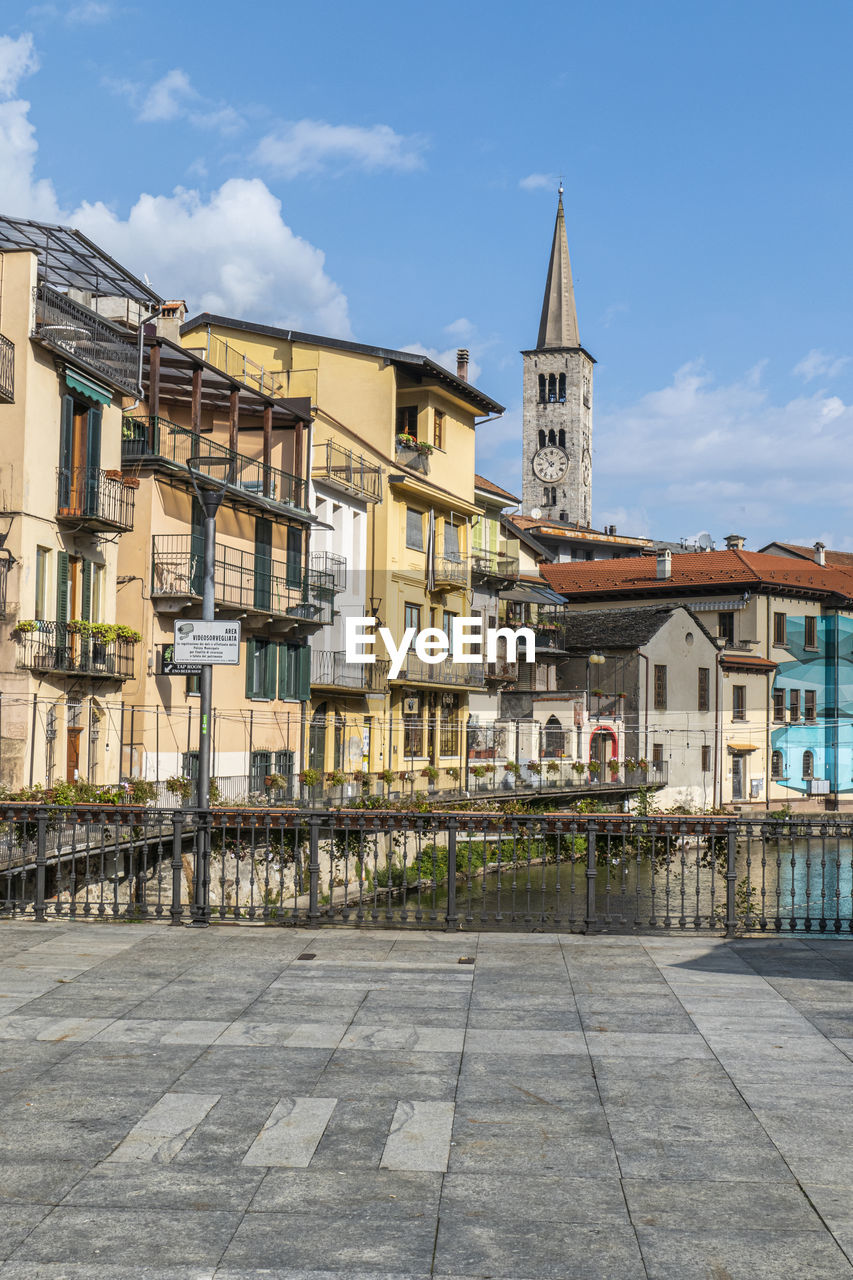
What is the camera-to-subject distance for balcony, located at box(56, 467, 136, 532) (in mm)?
27797

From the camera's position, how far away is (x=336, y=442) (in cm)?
4425

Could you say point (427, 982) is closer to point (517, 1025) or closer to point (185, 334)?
point (517, 1025)

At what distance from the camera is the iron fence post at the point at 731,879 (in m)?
13.9

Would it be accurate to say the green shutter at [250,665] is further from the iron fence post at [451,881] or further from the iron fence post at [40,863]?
the iron fence post at [451,881]

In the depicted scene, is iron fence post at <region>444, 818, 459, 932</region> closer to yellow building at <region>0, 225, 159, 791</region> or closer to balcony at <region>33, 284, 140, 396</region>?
yellow building at <region>0, 225, 159, 791</region>

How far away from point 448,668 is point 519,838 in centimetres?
3420

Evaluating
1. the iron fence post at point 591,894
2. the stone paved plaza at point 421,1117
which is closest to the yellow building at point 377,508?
the iron fence post at point 591,894

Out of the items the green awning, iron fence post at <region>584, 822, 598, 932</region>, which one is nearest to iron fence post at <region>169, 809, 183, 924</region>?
iron fence post at <region>584, 822, 598, 932</region>

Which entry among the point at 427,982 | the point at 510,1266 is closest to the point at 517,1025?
the point at 427,982

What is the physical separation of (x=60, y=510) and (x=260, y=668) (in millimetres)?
11090

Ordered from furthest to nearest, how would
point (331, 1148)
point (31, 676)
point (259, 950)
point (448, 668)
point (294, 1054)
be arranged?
point (448, 668) → point (31, 676) → point (259, 950) → point (294, 1054) → point (331, 1148)

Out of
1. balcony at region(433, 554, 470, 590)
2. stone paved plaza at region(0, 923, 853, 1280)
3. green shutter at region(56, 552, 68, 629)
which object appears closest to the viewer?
stone paved plaza at region(0, 923, 853, 1280)

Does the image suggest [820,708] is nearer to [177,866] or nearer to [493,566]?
[493,566]

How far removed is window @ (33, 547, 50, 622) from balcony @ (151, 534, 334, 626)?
509cm
